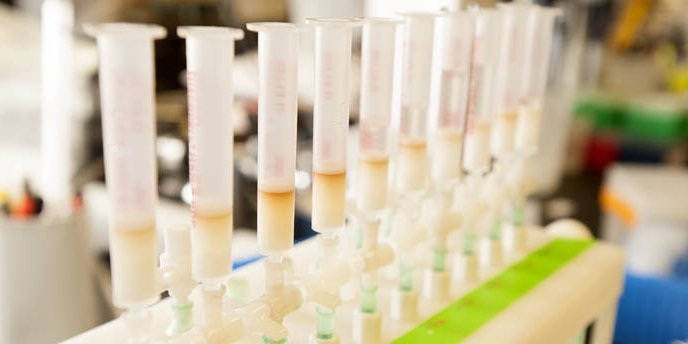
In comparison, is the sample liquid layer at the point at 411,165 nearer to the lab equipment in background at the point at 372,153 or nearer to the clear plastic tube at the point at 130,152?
the lab equipment in background at the point at 372,153

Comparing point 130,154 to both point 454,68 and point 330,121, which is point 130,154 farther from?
point 454,68

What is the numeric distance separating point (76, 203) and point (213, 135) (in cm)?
55

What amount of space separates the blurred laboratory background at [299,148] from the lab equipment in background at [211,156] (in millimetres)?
449

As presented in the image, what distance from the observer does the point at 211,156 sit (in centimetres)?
56

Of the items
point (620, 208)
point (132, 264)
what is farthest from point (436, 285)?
point (620, 208)

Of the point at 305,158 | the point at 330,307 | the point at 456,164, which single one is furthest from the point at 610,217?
the point at 330,307

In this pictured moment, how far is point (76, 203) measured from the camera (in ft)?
3.35

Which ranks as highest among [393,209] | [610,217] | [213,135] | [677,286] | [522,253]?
[213,135]

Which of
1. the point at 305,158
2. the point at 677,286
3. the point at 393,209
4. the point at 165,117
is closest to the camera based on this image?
the point at 393,209

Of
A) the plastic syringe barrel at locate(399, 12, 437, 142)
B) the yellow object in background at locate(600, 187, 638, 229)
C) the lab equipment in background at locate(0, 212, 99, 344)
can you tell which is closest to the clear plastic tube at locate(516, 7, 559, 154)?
the plastic syringe barrel at locate(399, 12, 437, 142)

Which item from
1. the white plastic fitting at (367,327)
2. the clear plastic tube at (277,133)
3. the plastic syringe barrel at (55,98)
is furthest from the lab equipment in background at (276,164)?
the plastic syringe barrel at (55,98)

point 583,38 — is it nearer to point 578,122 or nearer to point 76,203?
point 578,122

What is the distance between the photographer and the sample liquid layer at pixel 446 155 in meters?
0.82

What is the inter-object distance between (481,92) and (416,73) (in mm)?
143
